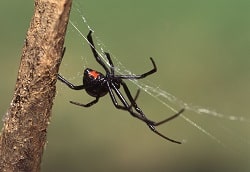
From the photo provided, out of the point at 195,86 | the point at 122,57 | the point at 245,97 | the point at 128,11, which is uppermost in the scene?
the point at 128,11

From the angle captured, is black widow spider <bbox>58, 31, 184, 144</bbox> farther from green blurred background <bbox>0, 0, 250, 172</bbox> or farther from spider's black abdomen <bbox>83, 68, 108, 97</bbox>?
green blurred background <bbox>0, 0, 250, 172</bbox>

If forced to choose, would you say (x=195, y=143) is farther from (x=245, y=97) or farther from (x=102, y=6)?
(x=102, y=6)

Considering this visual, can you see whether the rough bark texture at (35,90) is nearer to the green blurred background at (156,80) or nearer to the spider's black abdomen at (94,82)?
the spider's black abdomen at (94,82)

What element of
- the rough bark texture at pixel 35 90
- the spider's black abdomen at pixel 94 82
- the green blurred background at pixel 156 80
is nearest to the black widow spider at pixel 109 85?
the spider's black abdomen at pixel 94 82

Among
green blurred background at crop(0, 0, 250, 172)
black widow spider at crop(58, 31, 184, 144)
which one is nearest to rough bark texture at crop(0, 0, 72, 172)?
black widow spider at crop(58, 31, 184, 144)

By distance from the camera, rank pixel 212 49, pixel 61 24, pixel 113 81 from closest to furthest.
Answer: pixel 61 24 → pixel 113 81 → pixel 212 49

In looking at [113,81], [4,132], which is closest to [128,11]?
[113,81]
